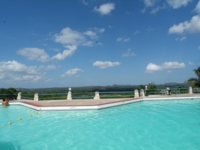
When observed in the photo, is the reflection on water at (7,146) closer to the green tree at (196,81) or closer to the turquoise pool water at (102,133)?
the turquoise pool water at (102,133)

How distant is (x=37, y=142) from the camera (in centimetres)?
677

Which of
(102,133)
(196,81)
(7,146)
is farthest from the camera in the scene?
(196,81)

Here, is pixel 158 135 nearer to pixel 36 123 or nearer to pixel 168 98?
pixel 36 123

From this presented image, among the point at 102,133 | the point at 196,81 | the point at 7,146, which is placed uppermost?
the point at 196,81

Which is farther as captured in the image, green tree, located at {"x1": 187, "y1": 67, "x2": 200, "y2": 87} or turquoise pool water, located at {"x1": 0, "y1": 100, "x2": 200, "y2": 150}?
green tree, located at {"x1": 187, "y1": 67, "x2": 200, "y2": 87}

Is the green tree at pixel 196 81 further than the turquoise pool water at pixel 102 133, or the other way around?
the green tree at pixel 196 81

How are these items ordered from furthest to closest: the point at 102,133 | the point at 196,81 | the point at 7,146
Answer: the point at 196,81
the point at 102,133
the point at 7,146

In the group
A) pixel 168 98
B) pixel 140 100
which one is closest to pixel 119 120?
pixel 140 100

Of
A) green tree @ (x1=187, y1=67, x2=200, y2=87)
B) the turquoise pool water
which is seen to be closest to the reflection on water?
the turquoise pool water

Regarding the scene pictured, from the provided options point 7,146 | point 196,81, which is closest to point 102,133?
point 7,146

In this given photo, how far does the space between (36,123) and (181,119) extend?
27.2ft

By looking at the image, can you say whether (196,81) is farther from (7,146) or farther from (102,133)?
(7,146)

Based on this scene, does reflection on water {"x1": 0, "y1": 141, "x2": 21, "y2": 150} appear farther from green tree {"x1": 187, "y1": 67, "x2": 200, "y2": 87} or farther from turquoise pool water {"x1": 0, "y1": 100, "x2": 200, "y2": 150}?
green tree {"x1": 187, "y1": 67, "x2": 200, "y2": 87}

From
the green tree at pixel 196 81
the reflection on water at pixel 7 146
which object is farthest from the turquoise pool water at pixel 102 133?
the green tree at pixel 196 81
